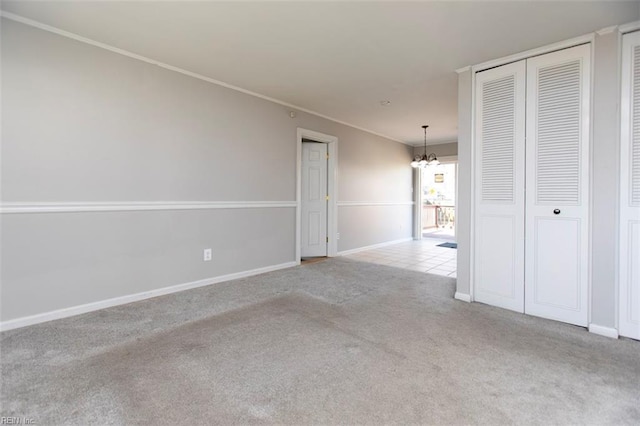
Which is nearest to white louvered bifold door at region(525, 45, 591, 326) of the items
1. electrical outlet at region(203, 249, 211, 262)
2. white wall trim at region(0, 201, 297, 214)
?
white wall trim at region(0, 201, 297, 214)

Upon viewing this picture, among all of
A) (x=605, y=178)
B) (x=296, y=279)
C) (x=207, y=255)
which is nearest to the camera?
(x=605, y=178)

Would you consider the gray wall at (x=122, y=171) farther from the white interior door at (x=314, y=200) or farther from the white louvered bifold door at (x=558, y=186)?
the white louvered bifold door at (x=558, y=186)

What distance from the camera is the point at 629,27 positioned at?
2225 mm

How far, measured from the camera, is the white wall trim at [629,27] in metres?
2.20

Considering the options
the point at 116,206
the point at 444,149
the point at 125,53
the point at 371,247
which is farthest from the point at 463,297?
the point at 444,149

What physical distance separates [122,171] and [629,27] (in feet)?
14.5

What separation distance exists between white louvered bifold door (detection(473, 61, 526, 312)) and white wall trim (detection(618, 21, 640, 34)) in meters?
0.63

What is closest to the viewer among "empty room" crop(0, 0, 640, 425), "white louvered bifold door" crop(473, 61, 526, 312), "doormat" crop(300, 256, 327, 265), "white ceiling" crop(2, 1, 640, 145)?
"empty room" crop(0, 0, 640, 425)

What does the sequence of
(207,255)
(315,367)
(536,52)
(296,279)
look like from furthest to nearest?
(296,279)
(207,255)
(536,52)
(315,367)

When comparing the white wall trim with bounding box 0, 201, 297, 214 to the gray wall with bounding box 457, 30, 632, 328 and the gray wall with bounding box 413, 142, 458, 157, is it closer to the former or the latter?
the gray wall with bounding box 457, 30, 632, 328

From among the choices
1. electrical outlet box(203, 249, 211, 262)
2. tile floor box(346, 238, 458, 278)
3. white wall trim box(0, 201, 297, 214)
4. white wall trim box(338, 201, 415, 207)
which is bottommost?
tile floor box(346, 238, 458, 278)

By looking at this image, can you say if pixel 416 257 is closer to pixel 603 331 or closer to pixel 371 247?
pixel 371 247

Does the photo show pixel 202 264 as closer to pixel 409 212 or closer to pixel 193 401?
pixel 193 401

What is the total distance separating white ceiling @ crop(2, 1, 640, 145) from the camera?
215 centimetres
